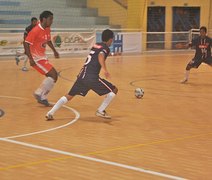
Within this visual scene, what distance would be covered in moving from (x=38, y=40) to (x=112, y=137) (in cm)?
339

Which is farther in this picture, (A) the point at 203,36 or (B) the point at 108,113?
(A) the point at 203,36

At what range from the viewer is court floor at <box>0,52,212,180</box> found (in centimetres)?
563

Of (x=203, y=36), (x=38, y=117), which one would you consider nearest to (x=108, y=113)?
(x=38, y=117)

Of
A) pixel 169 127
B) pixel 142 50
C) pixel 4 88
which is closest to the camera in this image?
pixel 169 127

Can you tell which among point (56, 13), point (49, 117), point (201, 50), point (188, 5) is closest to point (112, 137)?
point (49, 117)

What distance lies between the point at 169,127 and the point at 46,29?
3327mm

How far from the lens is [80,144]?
6.93 metres

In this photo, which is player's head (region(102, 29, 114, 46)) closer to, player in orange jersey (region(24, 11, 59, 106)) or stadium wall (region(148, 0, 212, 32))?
player in orange jersey (region(24, 11, 59, 106))

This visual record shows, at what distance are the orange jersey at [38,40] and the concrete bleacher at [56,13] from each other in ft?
58.3

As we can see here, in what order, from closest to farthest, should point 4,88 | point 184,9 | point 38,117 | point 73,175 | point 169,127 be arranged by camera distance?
point 73,175 → point 169,127 → point 38,117 → point 4,88 → point 184,9

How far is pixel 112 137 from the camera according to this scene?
7.43m

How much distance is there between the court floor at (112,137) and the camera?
5.63m

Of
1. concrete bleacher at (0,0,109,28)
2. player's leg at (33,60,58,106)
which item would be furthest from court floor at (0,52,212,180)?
concrete bleacher at (0,0,109,28)

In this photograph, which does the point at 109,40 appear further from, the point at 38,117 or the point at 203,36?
the point at 203,36
